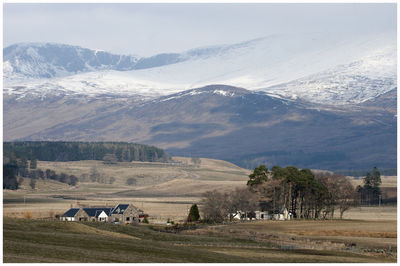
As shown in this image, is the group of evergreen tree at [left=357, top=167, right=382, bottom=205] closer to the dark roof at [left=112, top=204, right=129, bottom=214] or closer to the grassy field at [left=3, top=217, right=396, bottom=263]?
the dark roof at [left=112, top=204, right=129, bottom=214]

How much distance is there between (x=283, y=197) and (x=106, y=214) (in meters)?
26.3

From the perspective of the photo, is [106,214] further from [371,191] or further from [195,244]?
[371,191]

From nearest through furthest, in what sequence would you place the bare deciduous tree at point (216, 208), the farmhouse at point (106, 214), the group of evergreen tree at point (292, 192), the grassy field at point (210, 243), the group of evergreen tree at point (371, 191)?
the grassy field at point (210, 243), the bare deciduous tree at point (216, 208), the group of evergreen tree at point (292, 192), the farmhouse at point (106, 214), the group of evergreen tree at point (371, 191)

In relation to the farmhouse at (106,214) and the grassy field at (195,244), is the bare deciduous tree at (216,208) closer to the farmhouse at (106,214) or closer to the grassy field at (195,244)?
the farmhouse at (106,214)

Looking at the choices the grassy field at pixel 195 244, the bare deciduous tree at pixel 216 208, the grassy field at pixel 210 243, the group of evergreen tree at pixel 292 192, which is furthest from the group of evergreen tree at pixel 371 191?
the grassy field at pixel 195 244

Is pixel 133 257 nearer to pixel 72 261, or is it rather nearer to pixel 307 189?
pixel 72 261

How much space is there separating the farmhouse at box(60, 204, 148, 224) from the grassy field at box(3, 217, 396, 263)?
25.7 meters

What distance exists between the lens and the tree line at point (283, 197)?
375ft

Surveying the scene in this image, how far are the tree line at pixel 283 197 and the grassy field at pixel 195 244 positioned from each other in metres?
17.9

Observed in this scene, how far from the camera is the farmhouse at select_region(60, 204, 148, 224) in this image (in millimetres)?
116856

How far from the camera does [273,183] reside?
381 ft

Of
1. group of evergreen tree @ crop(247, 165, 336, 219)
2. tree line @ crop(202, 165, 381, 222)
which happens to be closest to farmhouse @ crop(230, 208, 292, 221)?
tree line @ crop(202, 165, 381, 222)

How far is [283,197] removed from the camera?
384ft

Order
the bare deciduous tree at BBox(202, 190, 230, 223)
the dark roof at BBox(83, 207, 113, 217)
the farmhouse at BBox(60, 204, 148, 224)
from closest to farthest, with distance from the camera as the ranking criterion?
the bare deciduous tree at BBox(202, 190, 230, 223) < the farmhouse at BBox(60, 204, 148, 224) < the dark roof at BBox(83, 207, 113, 217)
